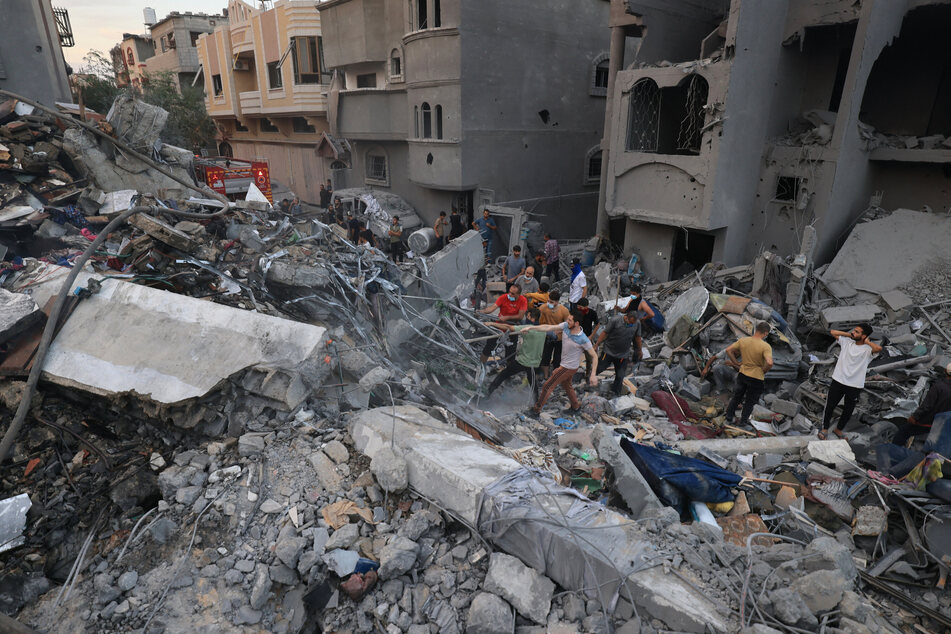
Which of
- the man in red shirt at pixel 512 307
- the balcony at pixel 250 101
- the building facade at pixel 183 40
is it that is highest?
the building facade at pixel 183 40

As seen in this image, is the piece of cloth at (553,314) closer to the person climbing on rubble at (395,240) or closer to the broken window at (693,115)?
the broken window at (693,115)

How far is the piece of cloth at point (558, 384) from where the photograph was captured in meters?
6.39

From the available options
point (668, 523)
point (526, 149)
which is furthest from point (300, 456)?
point (526, 149)

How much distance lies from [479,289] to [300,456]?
24.1 feet

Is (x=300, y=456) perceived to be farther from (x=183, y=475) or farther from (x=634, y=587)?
(x=634, y=587)

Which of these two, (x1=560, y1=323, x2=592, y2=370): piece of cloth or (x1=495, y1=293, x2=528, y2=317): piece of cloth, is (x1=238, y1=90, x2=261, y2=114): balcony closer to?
(x1=495, y1=293, x2=528, y2=317): piece of cloth

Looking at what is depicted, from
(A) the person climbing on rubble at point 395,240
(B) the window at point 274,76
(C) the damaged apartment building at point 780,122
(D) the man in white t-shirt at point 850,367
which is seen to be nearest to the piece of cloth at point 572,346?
(D) the man in white t-shirt at point 850,367

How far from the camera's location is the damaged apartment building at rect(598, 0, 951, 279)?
32.8 ft

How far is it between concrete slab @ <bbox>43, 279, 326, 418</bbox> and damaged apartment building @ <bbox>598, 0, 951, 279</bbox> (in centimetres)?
922

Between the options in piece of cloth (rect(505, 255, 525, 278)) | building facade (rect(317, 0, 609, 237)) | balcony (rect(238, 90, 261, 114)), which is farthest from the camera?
balcony (rect(238, 90, 261, 114))

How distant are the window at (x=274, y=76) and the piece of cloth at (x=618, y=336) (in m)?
21.3

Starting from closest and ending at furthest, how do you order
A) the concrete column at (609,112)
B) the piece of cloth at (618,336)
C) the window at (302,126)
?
the piece of cloth at (618,336)
the concrete column at (609,112)
the window at (302,126)

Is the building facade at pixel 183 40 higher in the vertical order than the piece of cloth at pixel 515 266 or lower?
higher

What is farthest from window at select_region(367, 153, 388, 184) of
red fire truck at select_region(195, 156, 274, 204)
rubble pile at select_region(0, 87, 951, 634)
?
rubble pile at select_region(0, 87, 951, 634)
